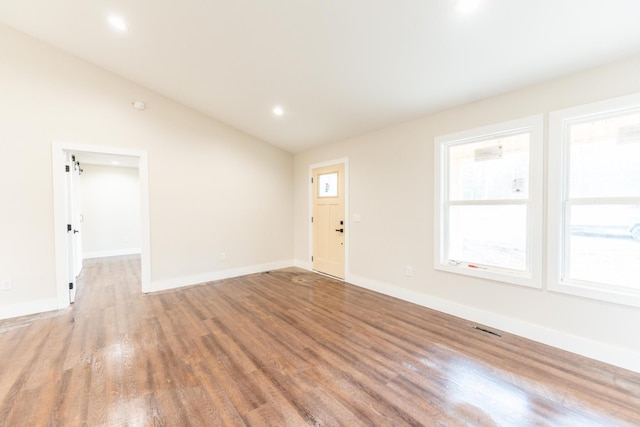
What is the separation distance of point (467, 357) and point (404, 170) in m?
2.32

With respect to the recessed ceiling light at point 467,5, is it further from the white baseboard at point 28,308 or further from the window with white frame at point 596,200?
the white baseboard at point 28,308

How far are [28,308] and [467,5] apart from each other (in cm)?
553

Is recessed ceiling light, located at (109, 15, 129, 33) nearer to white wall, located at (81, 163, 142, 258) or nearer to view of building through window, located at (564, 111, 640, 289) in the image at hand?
view of building through window, located at (564, 111, 640, 289)

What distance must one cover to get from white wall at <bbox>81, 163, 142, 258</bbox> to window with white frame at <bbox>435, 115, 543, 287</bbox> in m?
7.45

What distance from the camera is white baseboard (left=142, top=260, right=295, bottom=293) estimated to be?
167 inches

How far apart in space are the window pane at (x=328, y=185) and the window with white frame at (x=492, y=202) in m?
1.96

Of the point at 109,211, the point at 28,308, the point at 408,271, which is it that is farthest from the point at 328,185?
the point at 109,211

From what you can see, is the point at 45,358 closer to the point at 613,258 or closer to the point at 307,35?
the point at 307,35

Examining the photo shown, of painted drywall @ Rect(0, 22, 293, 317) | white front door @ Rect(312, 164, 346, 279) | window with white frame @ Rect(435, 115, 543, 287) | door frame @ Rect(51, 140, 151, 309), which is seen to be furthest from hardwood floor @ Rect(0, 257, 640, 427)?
white front door @ Rect(312, 164, 346, 279)

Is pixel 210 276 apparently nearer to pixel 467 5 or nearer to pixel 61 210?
pixel 61 210

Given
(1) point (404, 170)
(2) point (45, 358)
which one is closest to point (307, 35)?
(1) point (404, 170)

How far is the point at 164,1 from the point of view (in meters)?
2.47

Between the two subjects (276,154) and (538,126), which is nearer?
(538,126)

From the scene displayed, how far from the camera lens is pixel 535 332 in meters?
2.61
